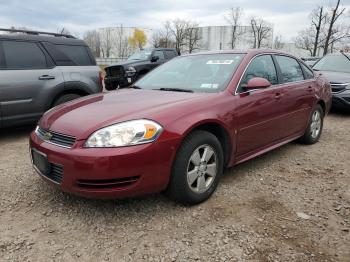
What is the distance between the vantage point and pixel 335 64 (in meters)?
9.14

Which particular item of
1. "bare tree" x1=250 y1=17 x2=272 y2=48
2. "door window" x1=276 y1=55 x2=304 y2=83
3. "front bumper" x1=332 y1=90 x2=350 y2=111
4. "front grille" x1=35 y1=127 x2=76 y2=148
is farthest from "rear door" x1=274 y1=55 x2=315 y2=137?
"bare tree" x1=250 y1=17 x2=272 y2=48

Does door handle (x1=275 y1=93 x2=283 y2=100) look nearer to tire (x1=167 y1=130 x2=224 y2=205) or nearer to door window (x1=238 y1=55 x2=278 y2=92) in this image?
door window (x1=238 y1=55 x2=278 y2=92)

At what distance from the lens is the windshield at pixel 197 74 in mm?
3811

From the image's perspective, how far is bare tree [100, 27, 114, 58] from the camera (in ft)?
235

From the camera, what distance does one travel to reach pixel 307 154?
507 cm

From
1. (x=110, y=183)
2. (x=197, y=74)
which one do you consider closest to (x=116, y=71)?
(x=197, y=74)

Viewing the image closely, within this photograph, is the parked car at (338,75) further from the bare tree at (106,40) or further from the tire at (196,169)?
the bare tree at (106,40)

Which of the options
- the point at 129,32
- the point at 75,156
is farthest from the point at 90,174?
the point at 129,32

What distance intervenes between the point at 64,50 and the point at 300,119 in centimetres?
421

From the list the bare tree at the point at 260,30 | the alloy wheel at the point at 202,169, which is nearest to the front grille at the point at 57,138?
the alloy wheel at the point at 202,169

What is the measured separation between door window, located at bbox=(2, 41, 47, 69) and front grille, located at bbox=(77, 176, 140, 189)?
3589mm

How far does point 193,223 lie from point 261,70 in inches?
84.7

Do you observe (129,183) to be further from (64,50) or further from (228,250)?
(64,50)

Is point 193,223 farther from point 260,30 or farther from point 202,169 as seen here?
point 260,30
